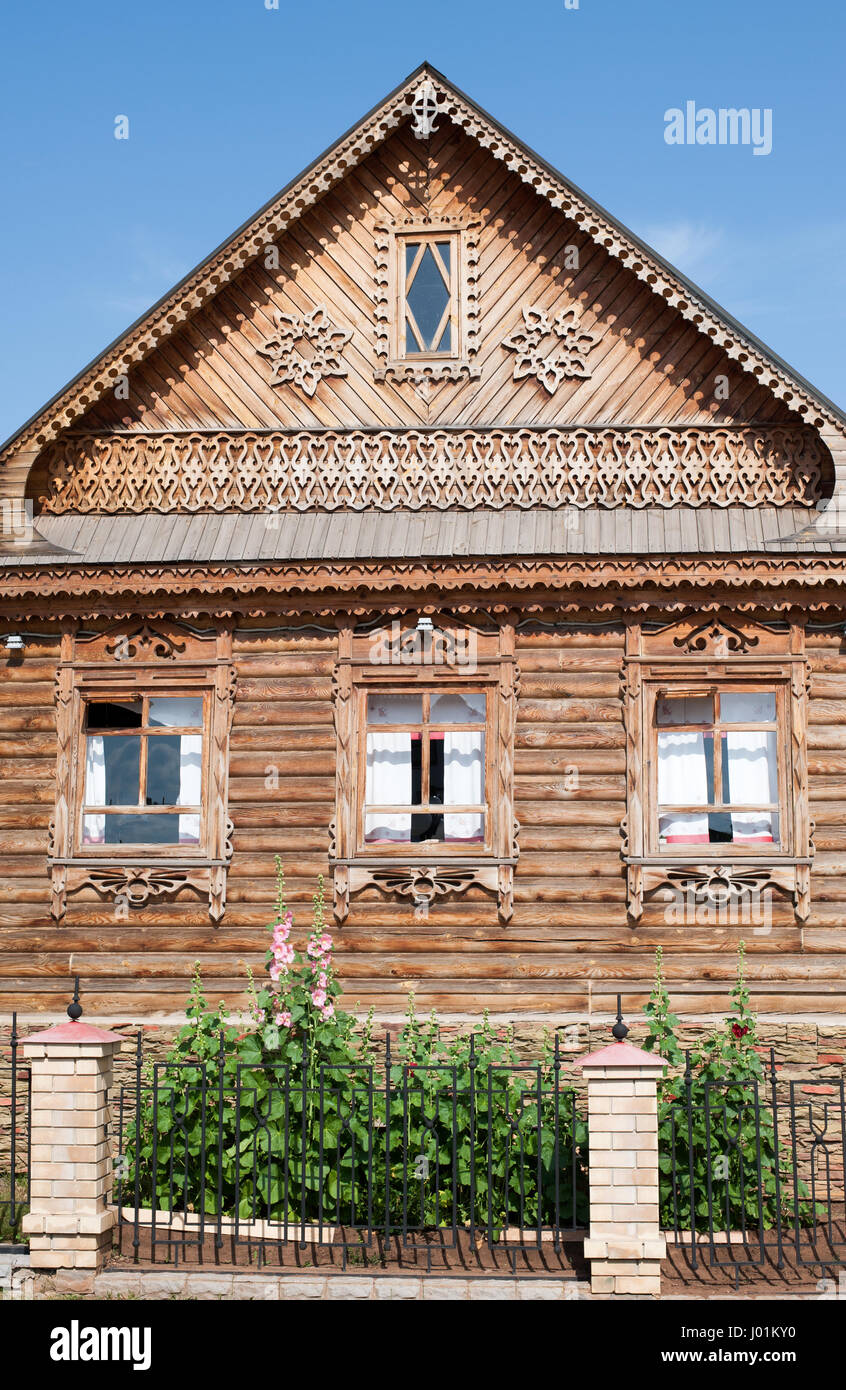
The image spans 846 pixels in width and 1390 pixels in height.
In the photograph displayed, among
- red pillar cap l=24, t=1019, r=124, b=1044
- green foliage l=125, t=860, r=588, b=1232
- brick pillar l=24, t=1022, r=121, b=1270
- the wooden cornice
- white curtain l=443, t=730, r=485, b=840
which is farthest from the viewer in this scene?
white curtain l=443, t=730, r=485, b=840

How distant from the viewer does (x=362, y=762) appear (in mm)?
12102

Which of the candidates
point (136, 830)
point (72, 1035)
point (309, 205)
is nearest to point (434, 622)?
point (136, 830)

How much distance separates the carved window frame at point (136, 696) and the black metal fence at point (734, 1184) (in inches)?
197

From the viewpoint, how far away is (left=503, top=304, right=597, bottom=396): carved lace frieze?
12508 millimetres

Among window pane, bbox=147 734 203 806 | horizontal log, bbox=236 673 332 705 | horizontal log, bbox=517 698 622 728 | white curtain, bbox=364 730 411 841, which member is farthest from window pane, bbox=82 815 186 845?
horizontal log, bbox=517 698 622 728

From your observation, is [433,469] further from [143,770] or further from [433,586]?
[143,770]

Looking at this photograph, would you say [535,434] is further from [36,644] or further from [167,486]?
[36,644]

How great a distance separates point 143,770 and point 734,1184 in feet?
21.8

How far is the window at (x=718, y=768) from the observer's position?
11758 mm

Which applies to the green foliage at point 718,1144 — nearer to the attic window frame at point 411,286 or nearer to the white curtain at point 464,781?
the white curtain at point 464,781

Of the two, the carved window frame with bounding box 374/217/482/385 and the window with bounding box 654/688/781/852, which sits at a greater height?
the carved window frame with bounding box 374/217/482/385

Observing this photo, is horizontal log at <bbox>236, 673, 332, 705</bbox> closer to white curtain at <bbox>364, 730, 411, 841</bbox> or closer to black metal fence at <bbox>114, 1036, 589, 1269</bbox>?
white curtain at <bbox>364, 730, 411, 841</bbox>

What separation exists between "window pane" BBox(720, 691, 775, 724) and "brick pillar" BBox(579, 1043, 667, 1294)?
4.73 m

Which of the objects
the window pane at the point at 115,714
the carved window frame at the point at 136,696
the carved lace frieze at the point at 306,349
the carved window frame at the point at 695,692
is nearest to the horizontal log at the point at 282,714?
the carved window frame at the point at 136,696
